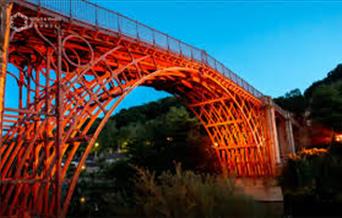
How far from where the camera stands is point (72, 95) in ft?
27.6

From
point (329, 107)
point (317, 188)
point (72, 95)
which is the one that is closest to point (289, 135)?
point (329, 107)

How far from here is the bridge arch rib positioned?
296 inches

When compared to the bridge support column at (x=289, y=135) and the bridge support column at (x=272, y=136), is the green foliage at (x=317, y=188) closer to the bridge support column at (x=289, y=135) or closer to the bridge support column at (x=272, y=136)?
the bridge support column at (x=272, y=136)

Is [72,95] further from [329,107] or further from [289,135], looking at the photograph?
[289,135]

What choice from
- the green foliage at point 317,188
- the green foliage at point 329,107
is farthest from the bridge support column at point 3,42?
the green foliage at point 329,107

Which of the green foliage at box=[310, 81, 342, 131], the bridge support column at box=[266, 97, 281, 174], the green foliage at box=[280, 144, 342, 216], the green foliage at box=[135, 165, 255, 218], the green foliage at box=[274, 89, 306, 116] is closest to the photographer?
the green foliage at box=[135, 165, 255, 218]

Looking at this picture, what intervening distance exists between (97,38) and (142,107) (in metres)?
36.9

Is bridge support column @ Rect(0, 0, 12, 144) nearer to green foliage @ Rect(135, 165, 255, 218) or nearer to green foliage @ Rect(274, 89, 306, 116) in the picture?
green foliage @ Rect(135, 165, 255, 218)

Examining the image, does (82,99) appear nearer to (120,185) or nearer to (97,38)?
(97,38)

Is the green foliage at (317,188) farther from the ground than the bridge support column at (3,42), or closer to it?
closer to it

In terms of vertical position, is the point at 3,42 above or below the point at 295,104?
below

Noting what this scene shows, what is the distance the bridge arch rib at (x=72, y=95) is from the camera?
24.7 ft

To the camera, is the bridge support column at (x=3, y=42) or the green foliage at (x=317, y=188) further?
the green foliage at (x=317, y=188)

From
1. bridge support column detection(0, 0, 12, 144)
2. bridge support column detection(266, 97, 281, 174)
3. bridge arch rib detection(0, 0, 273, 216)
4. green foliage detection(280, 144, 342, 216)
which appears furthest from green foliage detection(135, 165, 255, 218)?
bridge support column detection(266, 97, 281, 174)
